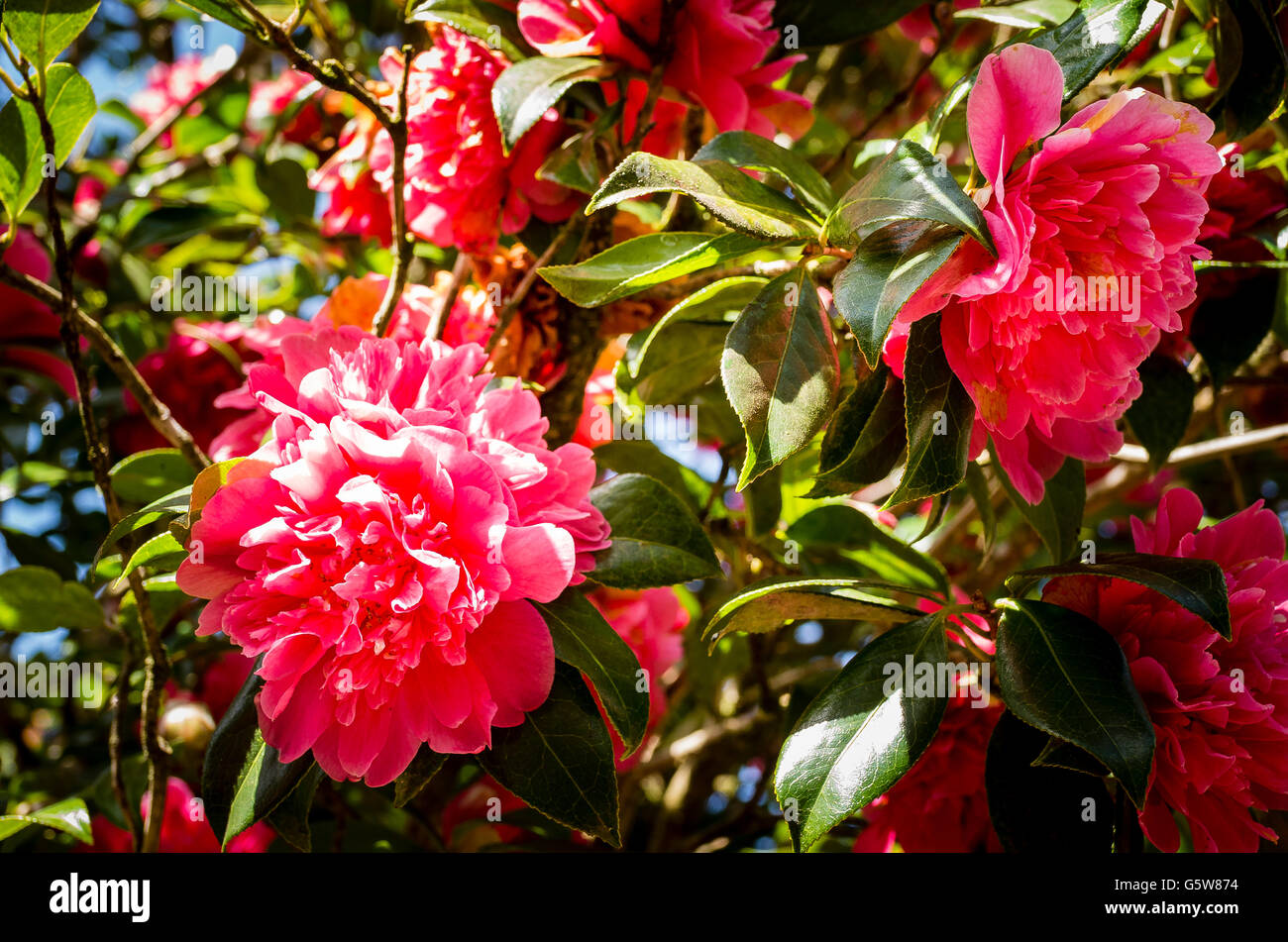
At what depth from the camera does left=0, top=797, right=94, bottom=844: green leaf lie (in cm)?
90

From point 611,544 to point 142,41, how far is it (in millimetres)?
2670

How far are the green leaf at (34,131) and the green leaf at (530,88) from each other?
0.43 meters

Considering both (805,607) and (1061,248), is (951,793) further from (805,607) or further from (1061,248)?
(1061,248)

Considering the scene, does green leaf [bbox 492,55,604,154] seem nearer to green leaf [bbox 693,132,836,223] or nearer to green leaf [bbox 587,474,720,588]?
green leaf [bbox 693,132,836,223]

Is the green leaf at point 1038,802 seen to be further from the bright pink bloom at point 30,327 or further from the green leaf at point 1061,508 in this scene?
the bright pink bloom at point 30,327

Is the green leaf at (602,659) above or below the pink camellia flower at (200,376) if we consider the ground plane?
below

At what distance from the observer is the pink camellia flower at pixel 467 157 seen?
0.98 meters

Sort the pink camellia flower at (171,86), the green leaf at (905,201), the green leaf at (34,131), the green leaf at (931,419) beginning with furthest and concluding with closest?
the pink camellia flower at (171,86) → the green leaf at (34,131) → the green leaf at (931,419) → the green leaf at (905,201)

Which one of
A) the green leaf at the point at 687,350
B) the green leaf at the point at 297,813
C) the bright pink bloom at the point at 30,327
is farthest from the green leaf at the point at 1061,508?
the bright pink bloom at the point at 30,327

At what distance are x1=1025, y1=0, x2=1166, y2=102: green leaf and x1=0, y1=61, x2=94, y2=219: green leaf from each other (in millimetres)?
867

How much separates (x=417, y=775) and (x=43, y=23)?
730 mm
